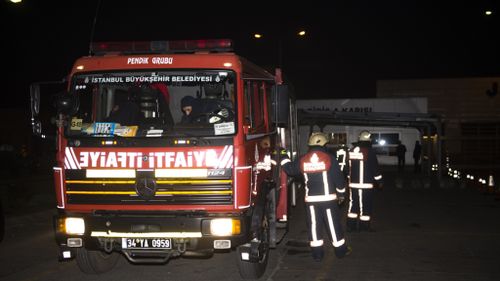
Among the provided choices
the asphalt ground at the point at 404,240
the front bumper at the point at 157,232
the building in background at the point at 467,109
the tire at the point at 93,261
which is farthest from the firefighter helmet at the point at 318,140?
the building in background at the point at 467,109

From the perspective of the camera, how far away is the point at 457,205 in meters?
14.8

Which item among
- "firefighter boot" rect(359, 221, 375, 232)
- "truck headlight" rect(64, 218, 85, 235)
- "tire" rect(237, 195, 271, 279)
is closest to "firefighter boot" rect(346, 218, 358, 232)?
"firefighter boot" rect(359, 221, 375, 232)

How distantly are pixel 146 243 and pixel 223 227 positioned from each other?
0.85 metres

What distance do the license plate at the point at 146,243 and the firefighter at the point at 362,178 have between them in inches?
190

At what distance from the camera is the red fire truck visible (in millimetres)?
6258

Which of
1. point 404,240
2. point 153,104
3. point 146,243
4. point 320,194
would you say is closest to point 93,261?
point 146,243

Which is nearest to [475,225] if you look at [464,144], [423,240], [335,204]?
[423,240]

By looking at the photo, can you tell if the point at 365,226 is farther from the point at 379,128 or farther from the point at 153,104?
the point at 379,128

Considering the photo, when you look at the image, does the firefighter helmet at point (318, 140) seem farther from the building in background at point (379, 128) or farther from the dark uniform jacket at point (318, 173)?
the building in background at point (379, 128)

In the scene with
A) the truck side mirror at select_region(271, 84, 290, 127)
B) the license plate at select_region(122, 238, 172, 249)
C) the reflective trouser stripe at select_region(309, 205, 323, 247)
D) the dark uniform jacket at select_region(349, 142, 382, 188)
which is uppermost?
the truck side mirror at select_region(271, 84, 290, 127)

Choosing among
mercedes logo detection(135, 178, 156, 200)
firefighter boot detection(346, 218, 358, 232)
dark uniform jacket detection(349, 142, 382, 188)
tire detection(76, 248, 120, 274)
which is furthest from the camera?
firefighter boot detection(346, 218, 358, 232)

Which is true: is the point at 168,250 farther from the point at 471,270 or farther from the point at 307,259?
the point at 471,270

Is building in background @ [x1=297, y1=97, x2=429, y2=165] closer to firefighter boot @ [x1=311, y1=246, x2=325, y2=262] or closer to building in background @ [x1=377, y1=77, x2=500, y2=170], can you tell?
building in background @ [x1=377, y1=77, x2=500, y2=170]

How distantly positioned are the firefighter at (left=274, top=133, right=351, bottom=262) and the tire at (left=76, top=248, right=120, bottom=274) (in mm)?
2663
